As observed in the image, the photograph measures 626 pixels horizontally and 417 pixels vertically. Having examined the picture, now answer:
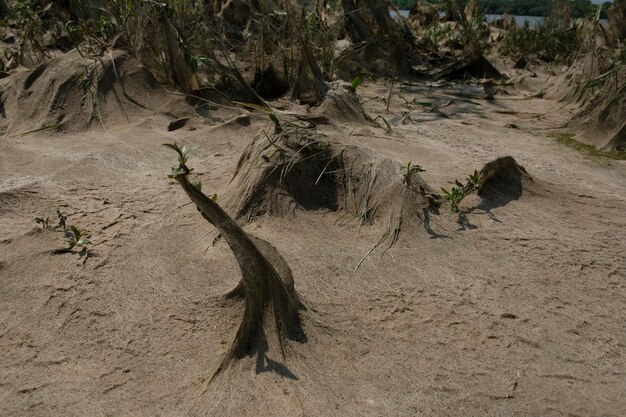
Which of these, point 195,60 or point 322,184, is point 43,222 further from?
point 195,60

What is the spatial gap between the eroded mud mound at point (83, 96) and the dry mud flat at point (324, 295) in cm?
60

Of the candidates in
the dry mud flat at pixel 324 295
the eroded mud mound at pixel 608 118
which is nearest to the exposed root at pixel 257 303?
the dry mud flat at pixel 324 295

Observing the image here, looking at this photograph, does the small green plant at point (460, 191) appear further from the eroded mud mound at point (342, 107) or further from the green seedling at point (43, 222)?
the green seedling at point (43, 222)

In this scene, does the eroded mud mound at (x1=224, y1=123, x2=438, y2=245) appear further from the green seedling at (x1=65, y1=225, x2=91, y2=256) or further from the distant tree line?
the distant tree line

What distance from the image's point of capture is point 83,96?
424 centimetres

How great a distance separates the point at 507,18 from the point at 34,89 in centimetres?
Answer: 881

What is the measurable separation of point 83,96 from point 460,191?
2961 millimetres

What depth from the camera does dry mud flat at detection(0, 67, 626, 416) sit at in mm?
1724

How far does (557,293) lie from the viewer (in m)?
2.25

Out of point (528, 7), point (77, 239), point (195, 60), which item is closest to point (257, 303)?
point (77, 239)

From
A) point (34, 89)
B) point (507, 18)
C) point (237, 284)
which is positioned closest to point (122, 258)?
point (237, 284)

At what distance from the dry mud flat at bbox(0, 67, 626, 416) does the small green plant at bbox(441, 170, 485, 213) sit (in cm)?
6

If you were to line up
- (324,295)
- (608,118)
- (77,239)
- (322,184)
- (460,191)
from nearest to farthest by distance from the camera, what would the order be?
(324,295) → (77,239) → (460,191) → (322,184) → (608,118)

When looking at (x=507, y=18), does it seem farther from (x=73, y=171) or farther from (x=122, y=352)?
(x=122, y=352)
